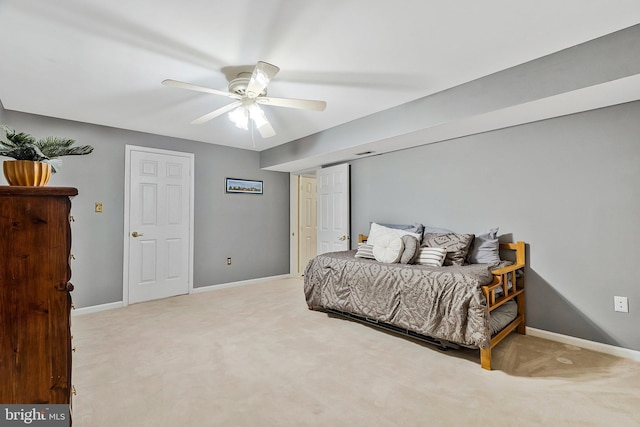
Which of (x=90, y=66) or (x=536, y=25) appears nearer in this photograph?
(x=536, y=25)

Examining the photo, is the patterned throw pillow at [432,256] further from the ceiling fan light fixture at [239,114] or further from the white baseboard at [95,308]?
the white baseboard at [95,308]

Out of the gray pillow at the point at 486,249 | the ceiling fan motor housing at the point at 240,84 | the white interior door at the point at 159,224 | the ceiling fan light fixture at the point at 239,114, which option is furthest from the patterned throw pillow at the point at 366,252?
the white interior door at the point at 159,224

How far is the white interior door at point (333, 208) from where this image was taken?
181 inches

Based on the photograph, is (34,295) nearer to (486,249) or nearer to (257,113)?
(257,113)

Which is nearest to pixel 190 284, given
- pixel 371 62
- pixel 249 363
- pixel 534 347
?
pixel 249 363

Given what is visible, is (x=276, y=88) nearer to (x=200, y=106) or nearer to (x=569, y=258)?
(x=200, y=106)

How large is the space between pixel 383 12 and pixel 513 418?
7.74 ft

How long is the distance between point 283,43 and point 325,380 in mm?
2258

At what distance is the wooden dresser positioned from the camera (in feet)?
3.77

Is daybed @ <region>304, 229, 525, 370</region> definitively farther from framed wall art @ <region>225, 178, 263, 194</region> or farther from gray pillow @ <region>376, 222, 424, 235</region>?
framed wall art @ <region>225, 178, 263, 194</region>

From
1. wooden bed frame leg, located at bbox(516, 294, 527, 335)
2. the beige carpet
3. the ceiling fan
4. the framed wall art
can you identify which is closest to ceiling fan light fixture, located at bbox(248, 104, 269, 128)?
the ceiling fan

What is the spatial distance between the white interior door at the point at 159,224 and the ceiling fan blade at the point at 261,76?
102 inches

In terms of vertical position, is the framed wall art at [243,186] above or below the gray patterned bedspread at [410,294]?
above

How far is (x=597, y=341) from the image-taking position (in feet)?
8.50
